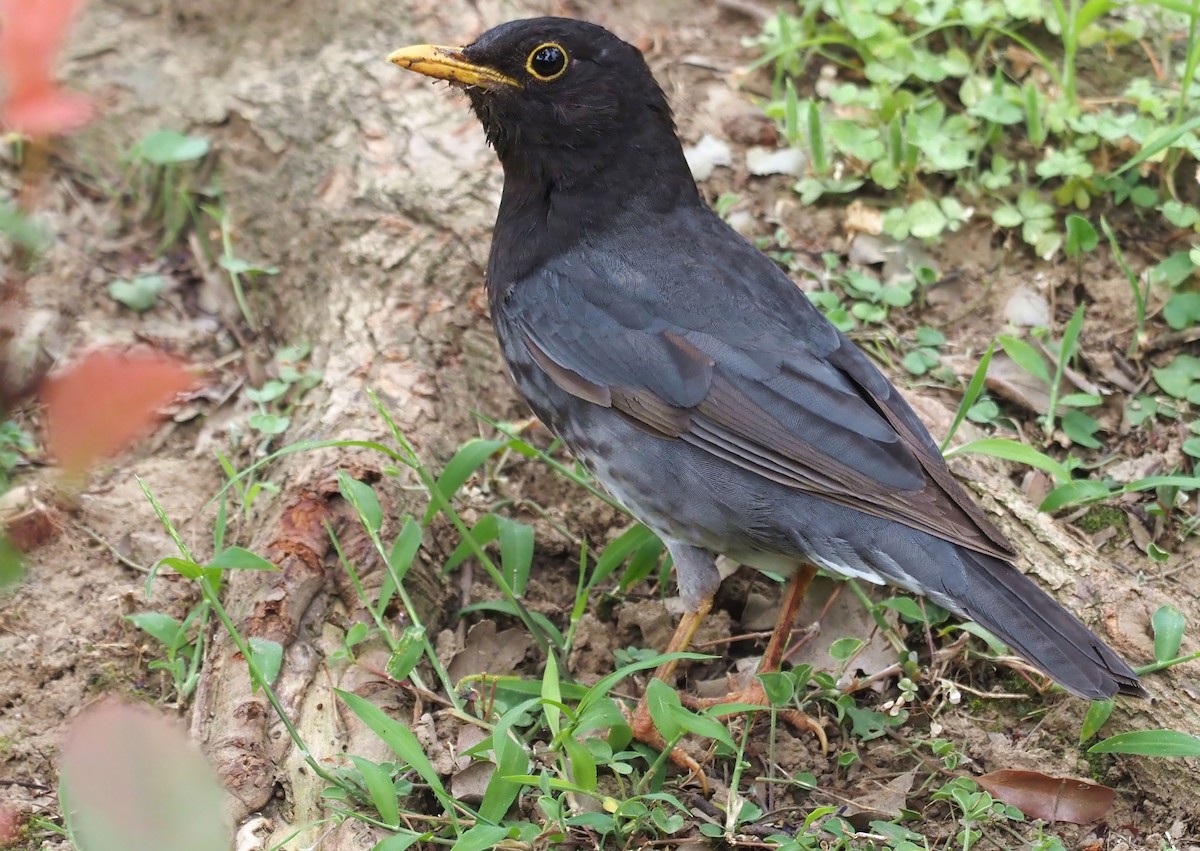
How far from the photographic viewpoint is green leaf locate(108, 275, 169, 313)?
5820 millimetres

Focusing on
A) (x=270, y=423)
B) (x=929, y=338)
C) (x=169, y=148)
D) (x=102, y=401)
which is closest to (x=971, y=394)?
(x=929, y=338)

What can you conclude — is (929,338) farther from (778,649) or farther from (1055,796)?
(1055,796)

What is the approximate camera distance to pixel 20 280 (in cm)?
113

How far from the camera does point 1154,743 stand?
365 cm

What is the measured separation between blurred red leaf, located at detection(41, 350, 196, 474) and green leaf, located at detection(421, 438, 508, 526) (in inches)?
129

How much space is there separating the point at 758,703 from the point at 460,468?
1368mm

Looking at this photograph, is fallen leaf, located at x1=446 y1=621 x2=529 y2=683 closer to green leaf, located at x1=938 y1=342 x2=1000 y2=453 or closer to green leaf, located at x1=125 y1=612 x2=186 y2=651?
green leaf, located at x1=125 y1=612 x2=186 y2=651

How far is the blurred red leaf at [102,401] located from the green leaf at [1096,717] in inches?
135

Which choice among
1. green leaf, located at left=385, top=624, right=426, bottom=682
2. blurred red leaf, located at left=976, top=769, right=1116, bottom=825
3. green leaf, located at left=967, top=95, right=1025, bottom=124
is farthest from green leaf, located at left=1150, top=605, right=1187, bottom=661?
green leaf, located at left=967, top=95, right=1025, bottom=124

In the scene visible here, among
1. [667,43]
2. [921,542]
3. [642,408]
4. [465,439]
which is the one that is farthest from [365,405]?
[667,43]

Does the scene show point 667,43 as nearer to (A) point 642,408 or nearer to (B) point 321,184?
(B) point 321,184

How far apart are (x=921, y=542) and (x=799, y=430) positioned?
0.55 metres

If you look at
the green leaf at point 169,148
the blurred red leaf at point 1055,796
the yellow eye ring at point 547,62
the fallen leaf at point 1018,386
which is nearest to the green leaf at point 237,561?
the yellow eye ring at point 547,62

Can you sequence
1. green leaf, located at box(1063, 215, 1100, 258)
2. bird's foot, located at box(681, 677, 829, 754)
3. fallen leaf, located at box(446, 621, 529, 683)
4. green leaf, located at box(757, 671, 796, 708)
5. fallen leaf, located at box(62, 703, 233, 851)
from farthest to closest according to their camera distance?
green leaf, located at box(1063, 215, 1100, 258) → fallen leaf, located at box(446, 621, 529, 683) → bird's foot, located at box(681, 677, 829, 754) → green leaf, located at box(757, 671, 796, 708) → fallen leaf, located at box(62, 703, 233, 851)
